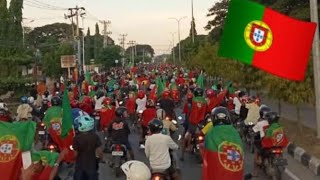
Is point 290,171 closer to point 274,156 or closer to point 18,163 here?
point 274,156

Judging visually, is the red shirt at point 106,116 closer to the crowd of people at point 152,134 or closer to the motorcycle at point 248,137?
the crowd of people at point 152,134

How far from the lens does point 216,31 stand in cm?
5147

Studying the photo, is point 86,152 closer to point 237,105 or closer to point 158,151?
point 158,151

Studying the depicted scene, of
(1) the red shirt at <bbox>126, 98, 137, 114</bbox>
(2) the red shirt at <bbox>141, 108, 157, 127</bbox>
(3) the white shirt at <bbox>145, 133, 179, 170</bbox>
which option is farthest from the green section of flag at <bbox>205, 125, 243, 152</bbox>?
(1) the red shirt at <bbox>126, 98, 137, 114</bbox>

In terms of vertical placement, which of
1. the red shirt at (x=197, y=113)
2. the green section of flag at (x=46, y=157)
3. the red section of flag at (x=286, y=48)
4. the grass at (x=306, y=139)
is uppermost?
the red section of flag at (x=286, y=48)

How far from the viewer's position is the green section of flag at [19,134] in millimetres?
7225

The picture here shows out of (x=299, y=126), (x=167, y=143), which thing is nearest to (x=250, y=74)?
(x=299, y=126)

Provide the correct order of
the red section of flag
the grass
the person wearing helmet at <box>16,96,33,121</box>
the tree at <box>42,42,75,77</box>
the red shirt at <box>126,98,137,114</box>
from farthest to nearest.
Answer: the tree at <box>42,42,75,77</box> < the red shirt at <box>126,98,137,114</box> < the grass < the person wearing helmet at <box>16,96,33,121</box> < the red section of flag

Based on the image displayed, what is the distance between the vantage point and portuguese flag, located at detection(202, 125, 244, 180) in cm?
709

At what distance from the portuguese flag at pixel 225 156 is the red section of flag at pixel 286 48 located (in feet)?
8.32

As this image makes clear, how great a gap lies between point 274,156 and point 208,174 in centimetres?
315

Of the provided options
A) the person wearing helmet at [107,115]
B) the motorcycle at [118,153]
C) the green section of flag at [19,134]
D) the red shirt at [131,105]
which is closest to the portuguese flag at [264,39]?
the motorcycle at [118,153]

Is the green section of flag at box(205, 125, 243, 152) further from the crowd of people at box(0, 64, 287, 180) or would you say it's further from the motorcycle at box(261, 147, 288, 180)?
the motorcycle at box(261, 147, 288, 180)

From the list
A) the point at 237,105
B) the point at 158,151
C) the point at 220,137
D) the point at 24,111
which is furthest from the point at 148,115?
the point at 220,137
